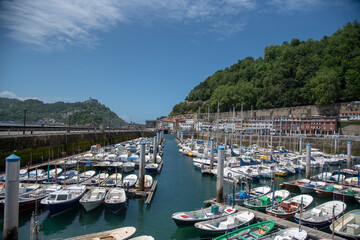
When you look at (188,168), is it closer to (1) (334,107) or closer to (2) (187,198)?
(2) (187,198)

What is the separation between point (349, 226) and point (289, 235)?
403 centimetres

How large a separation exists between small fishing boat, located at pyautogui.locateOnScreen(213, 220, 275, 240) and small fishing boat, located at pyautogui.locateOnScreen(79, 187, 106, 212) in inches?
406

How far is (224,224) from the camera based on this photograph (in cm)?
1475

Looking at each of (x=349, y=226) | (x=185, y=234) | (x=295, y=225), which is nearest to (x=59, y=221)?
(x=185, y=234)

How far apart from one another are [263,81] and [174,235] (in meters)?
104

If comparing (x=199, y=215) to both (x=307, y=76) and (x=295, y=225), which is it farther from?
(x=307, y=76)

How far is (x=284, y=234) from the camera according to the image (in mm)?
13234

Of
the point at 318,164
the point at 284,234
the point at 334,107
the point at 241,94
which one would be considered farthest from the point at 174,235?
the point at 241,94

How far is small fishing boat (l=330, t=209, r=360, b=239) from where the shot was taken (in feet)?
44.8

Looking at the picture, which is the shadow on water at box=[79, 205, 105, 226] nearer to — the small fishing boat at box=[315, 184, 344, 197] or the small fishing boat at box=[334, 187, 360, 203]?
the small fishing boat at box=[315, 184, 344, 197]

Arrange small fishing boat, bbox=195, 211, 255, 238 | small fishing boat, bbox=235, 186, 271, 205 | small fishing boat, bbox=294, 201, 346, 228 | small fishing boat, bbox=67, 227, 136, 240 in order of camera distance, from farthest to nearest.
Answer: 1. small fishing boat, bbox=235, 186, 271, 205
2. small fishing boat, bbox=294, 201, 346, 228
3. small fishing boat, bbox=195, 211, 255, 238
4. small fishing boat, bbox=67, 227, 136, 240

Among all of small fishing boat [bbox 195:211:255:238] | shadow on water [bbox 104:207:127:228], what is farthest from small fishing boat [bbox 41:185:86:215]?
small fishing boat [bbox 195:211:255:238]

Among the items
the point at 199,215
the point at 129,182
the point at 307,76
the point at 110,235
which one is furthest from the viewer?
the point at 307,76

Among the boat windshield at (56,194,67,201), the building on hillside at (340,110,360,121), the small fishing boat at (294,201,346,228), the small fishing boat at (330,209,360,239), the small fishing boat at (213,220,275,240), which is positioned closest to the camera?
the small fishing boat at (213,220,275,240)
